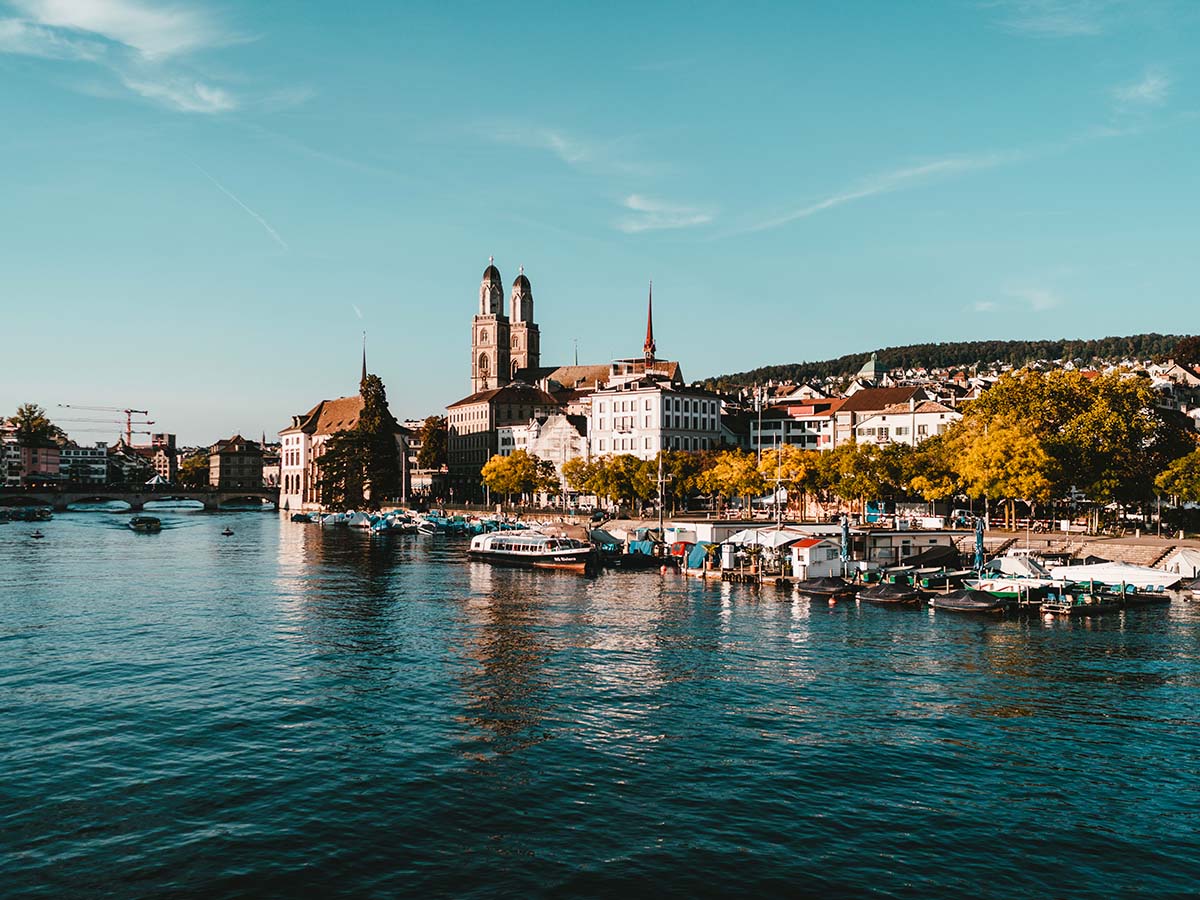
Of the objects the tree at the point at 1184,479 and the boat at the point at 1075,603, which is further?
the tree at the point at 1184,479

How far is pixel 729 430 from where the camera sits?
182 meters

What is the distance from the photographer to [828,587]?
237 feet

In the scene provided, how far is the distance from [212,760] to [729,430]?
154266mm

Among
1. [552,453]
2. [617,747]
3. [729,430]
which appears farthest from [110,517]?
[617,747]

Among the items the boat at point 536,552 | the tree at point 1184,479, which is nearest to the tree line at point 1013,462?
the tree at point 1184,479

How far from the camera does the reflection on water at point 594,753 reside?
82.1ft

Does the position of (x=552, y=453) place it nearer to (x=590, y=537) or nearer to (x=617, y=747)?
(x=590, y=537)

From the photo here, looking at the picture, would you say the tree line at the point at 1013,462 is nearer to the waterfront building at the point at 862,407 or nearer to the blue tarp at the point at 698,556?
the blue tarp at the point at 698,556

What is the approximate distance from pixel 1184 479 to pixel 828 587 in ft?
149

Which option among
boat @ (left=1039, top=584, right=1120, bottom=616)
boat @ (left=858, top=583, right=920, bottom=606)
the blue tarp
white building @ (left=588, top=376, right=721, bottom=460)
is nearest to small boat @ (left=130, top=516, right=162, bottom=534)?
white building @ (left=588, top=376, right=721, bottom=460)

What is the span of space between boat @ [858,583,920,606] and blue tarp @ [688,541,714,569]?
763 inches

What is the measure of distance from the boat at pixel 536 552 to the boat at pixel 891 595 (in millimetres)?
28504

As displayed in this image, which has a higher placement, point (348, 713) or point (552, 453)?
point (552, 453)

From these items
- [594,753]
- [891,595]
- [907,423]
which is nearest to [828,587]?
[891,595]
